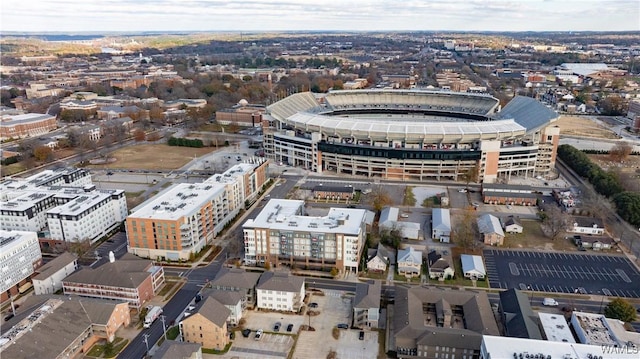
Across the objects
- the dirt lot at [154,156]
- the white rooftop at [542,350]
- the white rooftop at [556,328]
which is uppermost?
the white rooftop at [542,350]

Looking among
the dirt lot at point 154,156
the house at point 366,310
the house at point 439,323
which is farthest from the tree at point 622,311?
the dirt lot at point 154,156

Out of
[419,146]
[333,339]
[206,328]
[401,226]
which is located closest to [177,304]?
[206,328]

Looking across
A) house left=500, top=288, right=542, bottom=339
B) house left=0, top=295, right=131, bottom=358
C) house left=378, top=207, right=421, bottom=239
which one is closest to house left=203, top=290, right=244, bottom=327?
house left=0, top=295, right=131, bottom=358

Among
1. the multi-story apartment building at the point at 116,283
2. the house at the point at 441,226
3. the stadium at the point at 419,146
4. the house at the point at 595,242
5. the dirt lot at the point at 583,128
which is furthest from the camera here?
the dirt lot at the point at 583,128

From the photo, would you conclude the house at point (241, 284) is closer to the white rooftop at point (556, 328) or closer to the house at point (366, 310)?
the house at point (366, 310)

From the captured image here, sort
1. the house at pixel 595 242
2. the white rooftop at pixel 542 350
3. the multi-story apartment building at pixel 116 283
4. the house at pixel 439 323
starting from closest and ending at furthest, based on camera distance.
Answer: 1. the white rooftop at pixel 542 350
2. the house at pixel 439 323
3. the multi-story apartment building at pixel 116 283
4. the house at pixel 595 242

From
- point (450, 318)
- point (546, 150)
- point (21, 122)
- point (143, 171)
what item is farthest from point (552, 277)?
point (21, 122)
